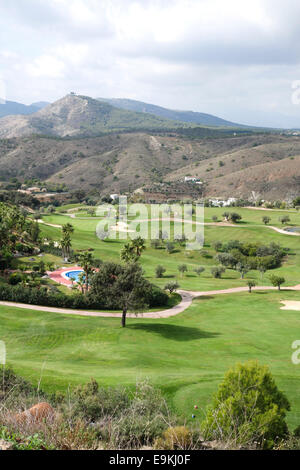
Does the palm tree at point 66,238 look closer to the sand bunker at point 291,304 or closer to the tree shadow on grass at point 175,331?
the tree shadow on grass at point 175,331

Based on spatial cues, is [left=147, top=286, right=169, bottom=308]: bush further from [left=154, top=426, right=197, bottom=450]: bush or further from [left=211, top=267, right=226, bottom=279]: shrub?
[left=154, top=426, right=197, bottom=450]: bush

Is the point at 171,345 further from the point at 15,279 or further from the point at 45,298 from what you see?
the point at 15,279

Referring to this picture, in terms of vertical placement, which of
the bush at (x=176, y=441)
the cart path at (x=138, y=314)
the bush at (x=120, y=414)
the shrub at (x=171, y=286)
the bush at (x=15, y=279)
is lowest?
the cart path at (x=138, y=314)

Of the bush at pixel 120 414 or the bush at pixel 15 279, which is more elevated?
the bush at pixel 120 414

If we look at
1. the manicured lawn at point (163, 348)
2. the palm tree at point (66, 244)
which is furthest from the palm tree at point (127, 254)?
the palm tree at point (66, 244)

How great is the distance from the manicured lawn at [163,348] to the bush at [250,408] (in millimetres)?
4268

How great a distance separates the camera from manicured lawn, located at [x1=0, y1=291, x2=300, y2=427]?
A: 2445 centimetres

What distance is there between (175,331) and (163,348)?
6.28 metres

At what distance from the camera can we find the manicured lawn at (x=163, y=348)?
2445cm

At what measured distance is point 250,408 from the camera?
1582 cm

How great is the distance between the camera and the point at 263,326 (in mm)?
44625

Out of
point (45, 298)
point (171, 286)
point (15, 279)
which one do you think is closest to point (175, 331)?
point (171, 286)

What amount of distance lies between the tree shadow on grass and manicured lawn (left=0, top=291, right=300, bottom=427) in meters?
0.11

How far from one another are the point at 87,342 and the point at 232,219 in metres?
97.7
